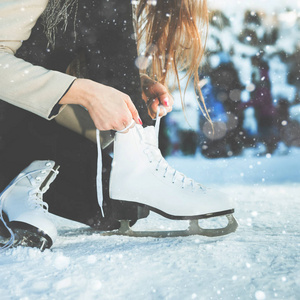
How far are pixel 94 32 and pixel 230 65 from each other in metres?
3.24

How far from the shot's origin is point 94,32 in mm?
832

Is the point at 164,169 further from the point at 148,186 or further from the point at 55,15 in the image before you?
the point at 55,15

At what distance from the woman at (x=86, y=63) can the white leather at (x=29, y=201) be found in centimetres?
1


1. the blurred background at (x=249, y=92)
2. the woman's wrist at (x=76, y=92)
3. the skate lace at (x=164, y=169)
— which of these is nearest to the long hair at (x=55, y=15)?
the woman's wrist at (x=76, y=92)

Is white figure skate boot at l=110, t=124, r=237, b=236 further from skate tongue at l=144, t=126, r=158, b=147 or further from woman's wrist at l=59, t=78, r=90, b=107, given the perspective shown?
woman's wrist at l=59, t=78, r=90, b=107

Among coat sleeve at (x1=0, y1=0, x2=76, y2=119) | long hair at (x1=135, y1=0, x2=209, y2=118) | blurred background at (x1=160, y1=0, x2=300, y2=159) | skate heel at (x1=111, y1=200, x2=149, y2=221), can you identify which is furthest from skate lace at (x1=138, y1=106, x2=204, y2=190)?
blurred background at (x1=160, y1=0, x2=300, y2=159)

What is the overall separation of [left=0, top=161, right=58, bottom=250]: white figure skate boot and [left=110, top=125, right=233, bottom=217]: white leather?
0.17m

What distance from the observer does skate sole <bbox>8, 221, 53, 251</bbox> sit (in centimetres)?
65

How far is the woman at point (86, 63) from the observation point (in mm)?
675

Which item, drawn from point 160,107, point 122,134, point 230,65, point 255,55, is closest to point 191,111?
point 230,65

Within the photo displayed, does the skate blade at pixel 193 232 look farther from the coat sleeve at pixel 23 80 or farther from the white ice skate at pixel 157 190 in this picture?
the coat sleeve at pixel 23 80

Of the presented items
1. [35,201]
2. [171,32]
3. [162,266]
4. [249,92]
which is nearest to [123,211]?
[35,201]

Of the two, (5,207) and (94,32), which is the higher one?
(94,32)

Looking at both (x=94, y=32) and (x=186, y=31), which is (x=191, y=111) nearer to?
(x=186, y=31)
